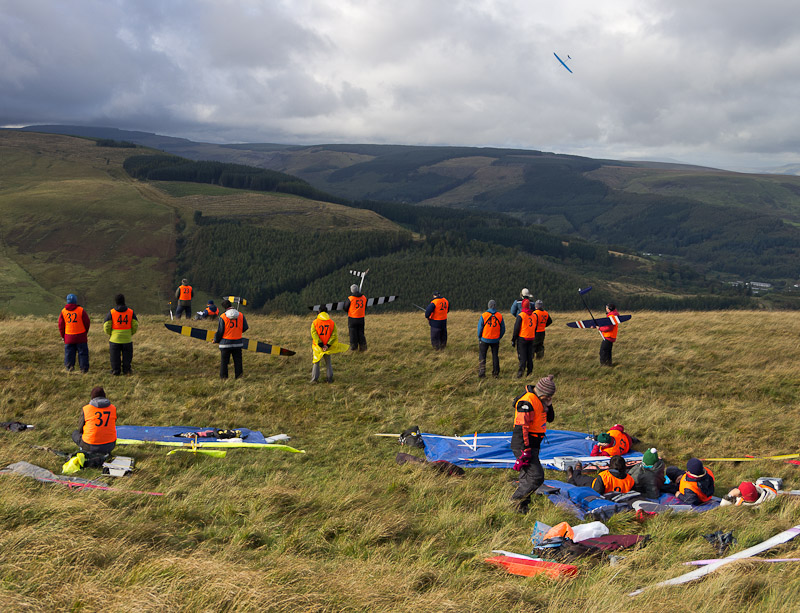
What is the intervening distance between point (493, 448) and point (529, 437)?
3.05 metres

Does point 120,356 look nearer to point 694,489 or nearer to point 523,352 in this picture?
point 523,352

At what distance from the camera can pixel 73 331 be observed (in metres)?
15.2

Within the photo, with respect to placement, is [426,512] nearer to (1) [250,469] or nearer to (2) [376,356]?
(1) [250,469]

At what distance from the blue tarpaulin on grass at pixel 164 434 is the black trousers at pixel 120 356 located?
430 centimetres

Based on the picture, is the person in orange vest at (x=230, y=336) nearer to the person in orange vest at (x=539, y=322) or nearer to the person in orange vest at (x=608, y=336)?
the person in orange vest at (x=539, y=322)

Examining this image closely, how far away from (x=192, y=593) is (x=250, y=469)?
4.94m

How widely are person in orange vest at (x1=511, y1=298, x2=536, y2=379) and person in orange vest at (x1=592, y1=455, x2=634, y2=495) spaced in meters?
6.41

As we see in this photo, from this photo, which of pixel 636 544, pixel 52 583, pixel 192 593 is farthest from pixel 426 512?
pixel 52 583

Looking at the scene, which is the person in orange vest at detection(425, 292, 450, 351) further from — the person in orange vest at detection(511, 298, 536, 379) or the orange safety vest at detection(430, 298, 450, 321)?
the person in orange vest at detection(511, 298, 536, 379)

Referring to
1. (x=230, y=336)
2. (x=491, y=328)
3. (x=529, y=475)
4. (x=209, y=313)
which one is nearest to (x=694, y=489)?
(x=529, y=475)

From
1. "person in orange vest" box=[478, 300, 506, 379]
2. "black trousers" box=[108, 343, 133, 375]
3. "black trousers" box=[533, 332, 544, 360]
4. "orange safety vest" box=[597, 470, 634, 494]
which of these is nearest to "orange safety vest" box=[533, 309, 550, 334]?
"black trousers" box=[533, 332, 544, 360]

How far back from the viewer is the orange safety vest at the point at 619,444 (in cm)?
1125

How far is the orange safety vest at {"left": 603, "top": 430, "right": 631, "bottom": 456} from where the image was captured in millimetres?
11250

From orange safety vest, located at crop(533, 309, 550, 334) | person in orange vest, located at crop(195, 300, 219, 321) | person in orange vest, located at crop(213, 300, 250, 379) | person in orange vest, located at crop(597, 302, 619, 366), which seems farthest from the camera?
person in orange vest, located at crop(195, 300, 219, 321)
